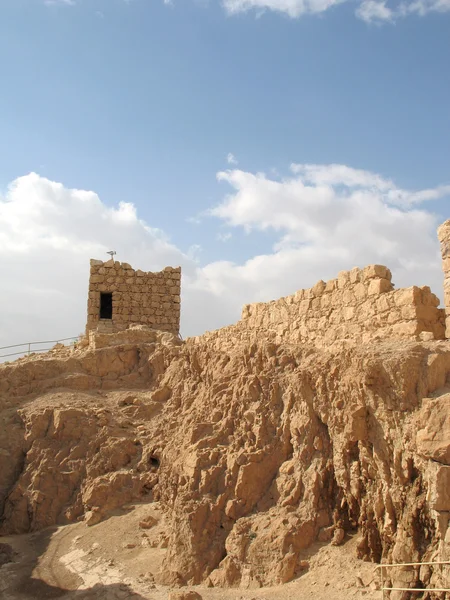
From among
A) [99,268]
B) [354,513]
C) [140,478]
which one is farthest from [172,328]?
[354,513]

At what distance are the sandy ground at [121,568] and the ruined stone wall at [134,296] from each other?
21.0 ft

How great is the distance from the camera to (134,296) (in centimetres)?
1675

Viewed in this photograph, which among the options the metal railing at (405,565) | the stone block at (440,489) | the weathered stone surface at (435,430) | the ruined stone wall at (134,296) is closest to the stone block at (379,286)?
the weathered stone surface at (435,430)

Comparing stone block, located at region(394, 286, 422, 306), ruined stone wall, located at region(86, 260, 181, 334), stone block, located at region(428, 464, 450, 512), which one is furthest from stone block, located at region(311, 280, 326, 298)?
ruined stone wall, located at region(86, 260, 181, 334)

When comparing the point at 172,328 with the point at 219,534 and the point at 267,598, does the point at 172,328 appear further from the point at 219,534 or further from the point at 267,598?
the point at 267,598

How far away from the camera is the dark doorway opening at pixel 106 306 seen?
17.1 m

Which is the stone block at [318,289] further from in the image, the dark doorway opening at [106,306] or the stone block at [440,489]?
the dark doorway opening at [106,306]

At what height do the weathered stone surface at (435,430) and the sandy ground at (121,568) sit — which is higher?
the weathered stone surface at (435,430)

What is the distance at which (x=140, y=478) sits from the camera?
38.0 feet

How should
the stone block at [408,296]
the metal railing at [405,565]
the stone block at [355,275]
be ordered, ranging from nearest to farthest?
the metal railing at [405,565]
the stone block at [408,296]
the stone block at [355,275]

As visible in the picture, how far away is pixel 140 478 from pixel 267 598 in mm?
4672

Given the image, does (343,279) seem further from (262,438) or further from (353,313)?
(262,438)

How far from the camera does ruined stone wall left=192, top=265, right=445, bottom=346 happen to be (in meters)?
7.91

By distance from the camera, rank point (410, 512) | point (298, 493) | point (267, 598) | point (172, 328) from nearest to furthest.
Answer: point (410, 512)
point (267, 598)
point (298, 493)
point (172, 328)
